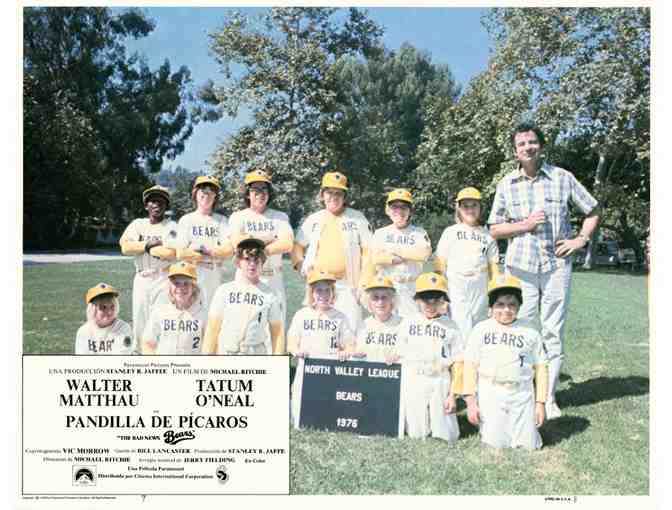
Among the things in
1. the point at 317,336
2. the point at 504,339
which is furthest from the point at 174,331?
the point at 504,339

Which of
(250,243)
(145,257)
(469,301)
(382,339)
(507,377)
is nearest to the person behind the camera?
(507,377)

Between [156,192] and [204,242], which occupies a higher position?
[156,192]

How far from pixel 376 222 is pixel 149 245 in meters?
1.83

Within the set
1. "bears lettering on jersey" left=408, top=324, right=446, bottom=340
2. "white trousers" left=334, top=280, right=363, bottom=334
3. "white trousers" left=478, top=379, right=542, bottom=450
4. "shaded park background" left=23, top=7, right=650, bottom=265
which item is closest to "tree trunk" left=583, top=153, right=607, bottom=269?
"shaded park background" left=23, top=7, right=650, bottom=265

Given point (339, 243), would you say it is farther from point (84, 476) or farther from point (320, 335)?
point (84, 476)

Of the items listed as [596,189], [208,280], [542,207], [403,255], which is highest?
[596,189]

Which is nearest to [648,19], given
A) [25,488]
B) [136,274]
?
[136,274]

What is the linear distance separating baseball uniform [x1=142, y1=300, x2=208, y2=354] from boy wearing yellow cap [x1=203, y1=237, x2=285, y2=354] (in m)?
0.10

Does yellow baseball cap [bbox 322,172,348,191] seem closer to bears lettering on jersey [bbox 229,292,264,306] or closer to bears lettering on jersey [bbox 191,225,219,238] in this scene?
bears lettering on jersey [bbox 191,225,219,238]

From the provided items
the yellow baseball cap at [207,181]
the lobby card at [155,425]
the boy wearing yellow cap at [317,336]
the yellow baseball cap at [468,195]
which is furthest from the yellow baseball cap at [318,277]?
the yellow baseball cap at [468,195]

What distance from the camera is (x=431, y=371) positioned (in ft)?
16.1

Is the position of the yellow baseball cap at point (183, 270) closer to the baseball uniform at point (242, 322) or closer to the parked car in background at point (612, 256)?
the baseball uniform at point (242, 322)

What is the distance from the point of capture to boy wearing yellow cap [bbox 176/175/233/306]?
5500mm

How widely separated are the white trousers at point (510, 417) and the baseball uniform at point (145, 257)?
2.68 meters
